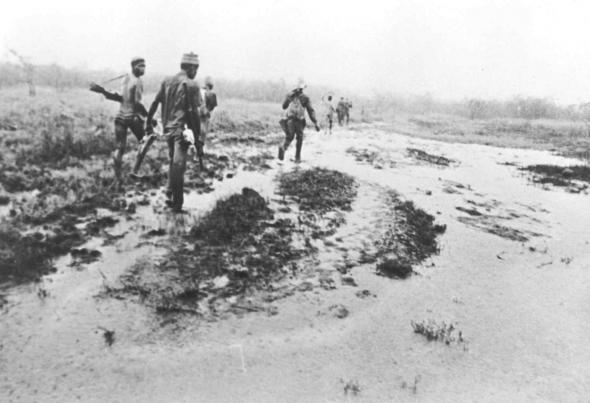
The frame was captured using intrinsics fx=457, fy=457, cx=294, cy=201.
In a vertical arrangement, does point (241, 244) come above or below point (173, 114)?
below

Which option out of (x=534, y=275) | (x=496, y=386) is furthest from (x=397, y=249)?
(x=496, y=386)

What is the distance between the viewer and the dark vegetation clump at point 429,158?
49.5 ft

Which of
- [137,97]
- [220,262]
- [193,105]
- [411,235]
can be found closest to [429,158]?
[411,235]

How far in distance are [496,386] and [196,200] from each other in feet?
17.9

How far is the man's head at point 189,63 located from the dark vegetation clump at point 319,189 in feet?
9.27

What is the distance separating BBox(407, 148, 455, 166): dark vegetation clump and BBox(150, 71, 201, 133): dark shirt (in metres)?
10.2

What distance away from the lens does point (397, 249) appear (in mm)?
6535

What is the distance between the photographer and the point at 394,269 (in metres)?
5.87

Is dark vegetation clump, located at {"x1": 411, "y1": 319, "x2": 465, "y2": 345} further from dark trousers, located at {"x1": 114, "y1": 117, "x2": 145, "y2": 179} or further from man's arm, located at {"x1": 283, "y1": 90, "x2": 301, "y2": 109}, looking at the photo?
man's arm, located at {"x1": 283, "y1": 90, "x2": 301, "y2": 109}

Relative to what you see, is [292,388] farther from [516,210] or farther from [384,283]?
[516,210]

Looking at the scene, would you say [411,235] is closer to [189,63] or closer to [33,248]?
[189,63]

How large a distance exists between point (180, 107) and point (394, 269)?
372 cm

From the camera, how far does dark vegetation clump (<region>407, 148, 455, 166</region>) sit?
15098mm

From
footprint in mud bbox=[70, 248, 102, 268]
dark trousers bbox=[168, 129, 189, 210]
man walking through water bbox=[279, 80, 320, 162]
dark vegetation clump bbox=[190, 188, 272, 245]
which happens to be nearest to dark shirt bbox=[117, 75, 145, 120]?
dark trousers bbox=[168, 129, 189, 210]
